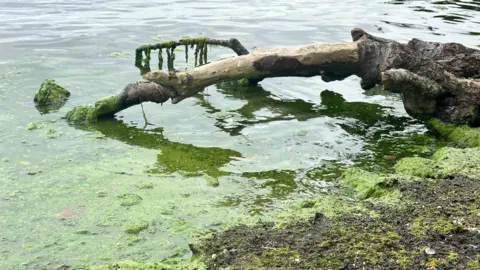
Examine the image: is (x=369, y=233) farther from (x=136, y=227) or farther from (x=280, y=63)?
(x=280, y=63)

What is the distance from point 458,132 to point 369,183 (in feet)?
6.40

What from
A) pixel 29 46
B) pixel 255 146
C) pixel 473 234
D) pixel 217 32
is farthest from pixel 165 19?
pixel 473 234

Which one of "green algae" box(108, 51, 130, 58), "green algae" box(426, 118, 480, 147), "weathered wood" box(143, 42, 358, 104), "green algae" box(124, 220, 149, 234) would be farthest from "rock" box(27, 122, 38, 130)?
"green algae" box(426, 118, 480, 147)

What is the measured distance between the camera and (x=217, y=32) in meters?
12.5

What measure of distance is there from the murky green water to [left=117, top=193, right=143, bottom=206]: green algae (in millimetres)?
17

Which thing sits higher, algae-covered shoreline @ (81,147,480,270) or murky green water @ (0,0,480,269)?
algae-covered shoreline @ (81,147,480,270)

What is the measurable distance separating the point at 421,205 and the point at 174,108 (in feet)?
14.4

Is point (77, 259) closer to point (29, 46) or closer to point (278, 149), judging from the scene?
point (278, 149)

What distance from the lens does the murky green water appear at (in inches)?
175

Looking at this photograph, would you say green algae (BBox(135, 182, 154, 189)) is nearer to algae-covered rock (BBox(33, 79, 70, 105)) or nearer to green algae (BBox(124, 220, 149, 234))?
green algae (BBox(124, 220, 149, 234))

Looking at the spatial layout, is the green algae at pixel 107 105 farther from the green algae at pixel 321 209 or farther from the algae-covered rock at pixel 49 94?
the green algae at pixel 321 209

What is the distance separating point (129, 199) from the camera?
4973 millimetres

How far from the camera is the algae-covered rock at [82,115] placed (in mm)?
7179

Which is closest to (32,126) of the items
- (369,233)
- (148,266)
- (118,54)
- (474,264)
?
(148,266)
